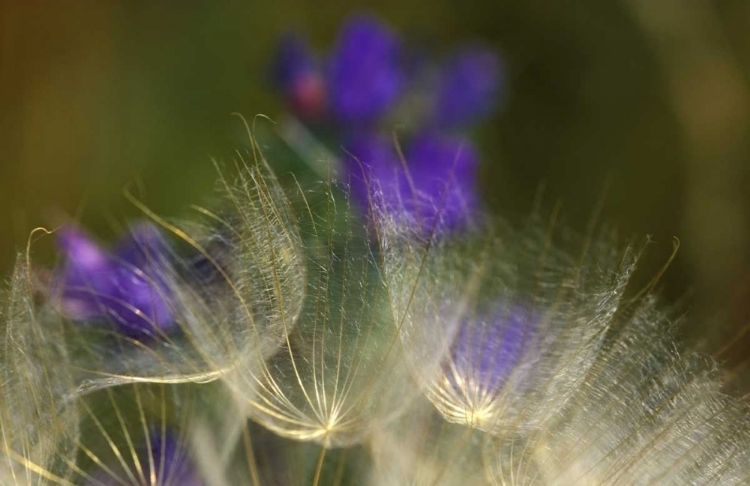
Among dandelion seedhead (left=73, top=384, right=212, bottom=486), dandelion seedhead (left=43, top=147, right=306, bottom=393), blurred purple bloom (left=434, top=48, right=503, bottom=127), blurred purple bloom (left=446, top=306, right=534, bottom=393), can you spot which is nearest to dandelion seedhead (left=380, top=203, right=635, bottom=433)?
blurred purple bloom (left=446, top=306, right=534, bottom=393)

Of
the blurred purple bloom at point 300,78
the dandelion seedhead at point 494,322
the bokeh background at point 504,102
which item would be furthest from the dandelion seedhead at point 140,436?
the bokeh background at point 504,102

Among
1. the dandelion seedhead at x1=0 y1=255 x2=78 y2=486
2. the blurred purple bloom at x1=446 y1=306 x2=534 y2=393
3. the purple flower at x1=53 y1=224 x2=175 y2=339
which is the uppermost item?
the blurred purple bloom at x1=446 y1=306 x2=534 y2=393

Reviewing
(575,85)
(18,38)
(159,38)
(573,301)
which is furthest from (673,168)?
(18,38)

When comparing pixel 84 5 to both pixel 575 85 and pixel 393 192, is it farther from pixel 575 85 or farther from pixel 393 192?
pixel 393 192

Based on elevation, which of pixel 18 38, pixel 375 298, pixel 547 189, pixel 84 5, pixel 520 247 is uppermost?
pixel 520 247

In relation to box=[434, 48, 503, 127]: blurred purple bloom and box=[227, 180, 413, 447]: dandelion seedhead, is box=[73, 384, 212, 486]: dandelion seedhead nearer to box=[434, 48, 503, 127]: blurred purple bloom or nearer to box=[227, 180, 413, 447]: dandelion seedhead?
box=[227, 180, 413, 447]: dandelion seedhead

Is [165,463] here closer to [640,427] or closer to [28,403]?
[28,403]

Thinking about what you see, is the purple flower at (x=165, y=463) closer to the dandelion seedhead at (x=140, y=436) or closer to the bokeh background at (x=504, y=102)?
the dandelion seedhead at (x=140, y=436)
